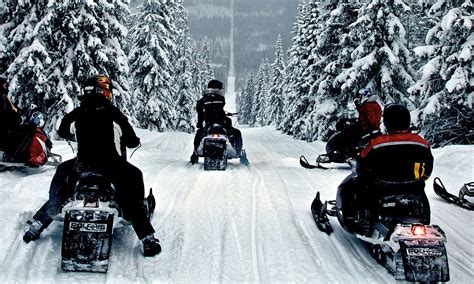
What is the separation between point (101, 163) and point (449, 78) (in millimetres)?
12903

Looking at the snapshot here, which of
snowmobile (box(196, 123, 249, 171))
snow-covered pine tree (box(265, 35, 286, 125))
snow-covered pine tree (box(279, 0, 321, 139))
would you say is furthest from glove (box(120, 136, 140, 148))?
snow-covered pine tree (box(265, 35, 286, 125))

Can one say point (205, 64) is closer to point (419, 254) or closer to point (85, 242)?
point (85, 242)

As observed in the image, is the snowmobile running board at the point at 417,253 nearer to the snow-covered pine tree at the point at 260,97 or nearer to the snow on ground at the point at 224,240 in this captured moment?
the snow on ground at the point at 224,240

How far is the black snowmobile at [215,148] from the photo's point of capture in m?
9.69


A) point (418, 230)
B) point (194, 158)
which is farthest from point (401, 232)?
point (194, 158)

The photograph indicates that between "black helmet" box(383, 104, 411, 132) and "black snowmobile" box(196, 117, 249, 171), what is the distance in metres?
5.56

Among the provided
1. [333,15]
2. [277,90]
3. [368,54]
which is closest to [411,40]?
[277,90]

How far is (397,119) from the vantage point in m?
4.44

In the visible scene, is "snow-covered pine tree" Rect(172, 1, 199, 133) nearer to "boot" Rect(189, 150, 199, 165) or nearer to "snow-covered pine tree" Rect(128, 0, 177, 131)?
"snow-covered pine tree" Rect(128, 0, 177, 131)

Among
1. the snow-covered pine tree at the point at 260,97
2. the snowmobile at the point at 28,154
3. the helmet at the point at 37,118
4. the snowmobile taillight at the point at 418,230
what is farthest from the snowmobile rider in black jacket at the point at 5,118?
the snow-covered pine tree at the point at 260,97

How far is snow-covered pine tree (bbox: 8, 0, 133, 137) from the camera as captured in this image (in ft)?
54.0

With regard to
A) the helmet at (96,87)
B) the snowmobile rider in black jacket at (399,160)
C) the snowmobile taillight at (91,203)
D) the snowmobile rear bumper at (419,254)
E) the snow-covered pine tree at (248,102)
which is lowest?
the snow-covered pine tree at (248,102)

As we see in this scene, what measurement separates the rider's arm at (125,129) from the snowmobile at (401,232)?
101 inches

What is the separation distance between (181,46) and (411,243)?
4305cm
